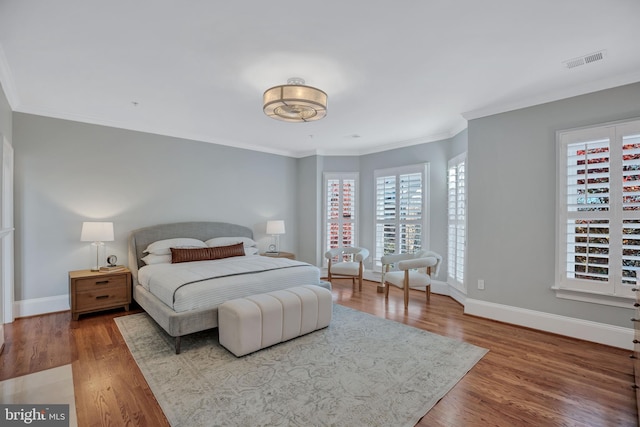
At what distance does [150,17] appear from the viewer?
6.79 feet

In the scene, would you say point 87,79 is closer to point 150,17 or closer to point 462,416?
point 150,17

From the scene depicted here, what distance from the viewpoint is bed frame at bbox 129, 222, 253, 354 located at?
2.84m

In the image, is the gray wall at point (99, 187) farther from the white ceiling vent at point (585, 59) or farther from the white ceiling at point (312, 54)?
the white ceiling vent at point (585, 59)

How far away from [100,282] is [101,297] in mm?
194

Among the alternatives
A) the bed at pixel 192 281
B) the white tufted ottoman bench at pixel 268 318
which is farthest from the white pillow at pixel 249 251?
the white tufted ottoman bench at pixel 268 318

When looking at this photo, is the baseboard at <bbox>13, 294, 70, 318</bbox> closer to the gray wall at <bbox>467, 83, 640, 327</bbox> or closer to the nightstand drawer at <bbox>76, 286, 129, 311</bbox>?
the nightstand drawer at <bbox>76, 286, 129, 311</bbox>

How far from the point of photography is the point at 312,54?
253cm

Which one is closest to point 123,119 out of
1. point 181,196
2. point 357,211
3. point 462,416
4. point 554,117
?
point 181,196

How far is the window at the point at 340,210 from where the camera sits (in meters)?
6.30

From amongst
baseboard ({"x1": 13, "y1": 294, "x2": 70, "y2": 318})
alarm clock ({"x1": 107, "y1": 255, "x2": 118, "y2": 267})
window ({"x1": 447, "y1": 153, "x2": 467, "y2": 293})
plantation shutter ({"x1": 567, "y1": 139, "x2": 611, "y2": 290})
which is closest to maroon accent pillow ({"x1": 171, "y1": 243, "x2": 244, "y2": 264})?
alarm clock ({"x1": 107, "y1": 255, "x2": 118, "y2": 267})

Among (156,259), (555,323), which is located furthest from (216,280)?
(555,323)

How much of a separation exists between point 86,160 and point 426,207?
5283mm

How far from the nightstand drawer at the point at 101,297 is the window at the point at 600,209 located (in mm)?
5334

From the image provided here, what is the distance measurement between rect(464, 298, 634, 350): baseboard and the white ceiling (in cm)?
244
